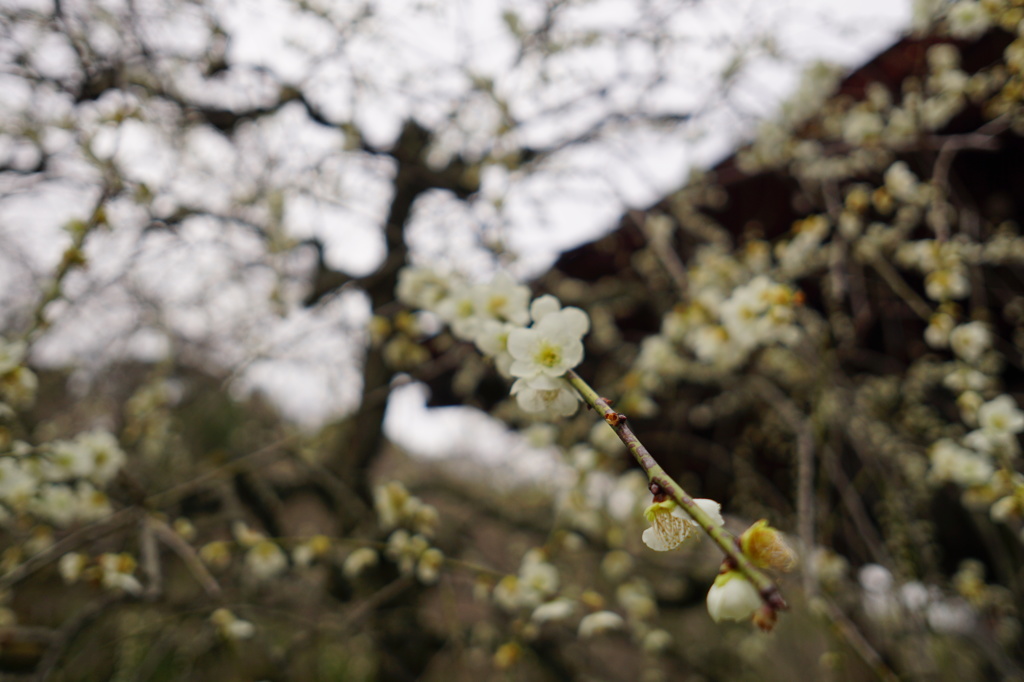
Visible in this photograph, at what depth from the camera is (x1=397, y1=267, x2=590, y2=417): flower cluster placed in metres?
0.77

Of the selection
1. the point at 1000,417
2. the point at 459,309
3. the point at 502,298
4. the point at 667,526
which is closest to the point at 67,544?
the point at 459,309

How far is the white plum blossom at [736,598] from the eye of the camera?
1.66 ft

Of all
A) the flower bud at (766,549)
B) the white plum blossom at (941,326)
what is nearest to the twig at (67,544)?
the flower bud at (766,549)

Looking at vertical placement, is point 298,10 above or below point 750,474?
above

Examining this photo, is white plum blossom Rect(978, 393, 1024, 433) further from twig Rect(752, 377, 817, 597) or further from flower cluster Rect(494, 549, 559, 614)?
flower cluster Rect(494, 549, 559, 614)

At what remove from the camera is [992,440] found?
1171mm

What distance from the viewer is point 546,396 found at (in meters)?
0.80

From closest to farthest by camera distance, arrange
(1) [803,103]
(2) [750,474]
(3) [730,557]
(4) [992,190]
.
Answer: (3) [730,557], (4) [992,190], (1) [803,103], (2) [750,474]

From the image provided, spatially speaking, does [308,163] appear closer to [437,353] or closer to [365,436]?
[437,353]

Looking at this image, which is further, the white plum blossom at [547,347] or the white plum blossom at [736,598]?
the white plum blossom at [547,347]

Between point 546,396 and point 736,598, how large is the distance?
0.38 meters

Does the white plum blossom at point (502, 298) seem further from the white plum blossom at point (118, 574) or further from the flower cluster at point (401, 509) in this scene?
the white plum blossom at point (118, 574)

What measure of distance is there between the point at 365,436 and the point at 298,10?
7.34 ft

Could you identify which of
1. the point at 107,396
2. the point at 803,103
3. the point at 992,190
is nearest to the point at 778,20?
the point at 803,103
